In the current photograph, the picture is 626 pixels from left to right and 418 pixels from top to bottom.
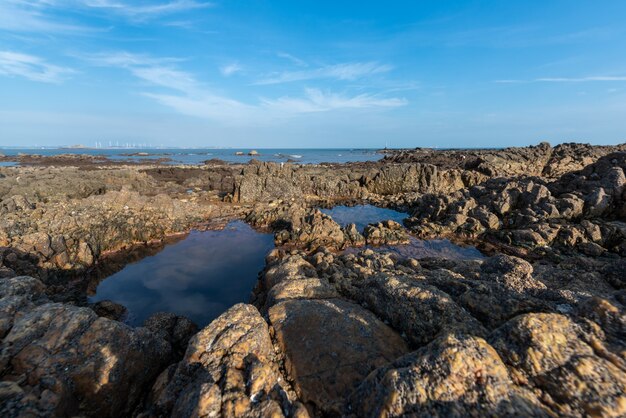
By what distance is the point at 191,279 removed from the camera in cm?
1516

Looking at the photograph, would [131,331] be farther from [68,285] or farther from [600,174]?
[600,174]

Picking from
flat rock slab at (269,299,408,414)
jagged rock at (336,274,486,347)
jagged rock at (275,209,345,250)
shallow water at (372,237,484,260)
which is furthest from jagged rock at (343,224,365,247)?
flat rock slab at (269,299,408,414)

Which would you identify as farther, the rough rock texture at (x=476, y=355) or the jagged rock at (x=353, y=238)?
the jagged rock at (x=353, y=238)

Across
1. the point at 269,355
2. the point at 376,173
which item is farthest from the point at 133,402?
the point at 376,173

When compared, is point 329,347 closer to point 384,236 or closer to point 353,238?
point 353,238

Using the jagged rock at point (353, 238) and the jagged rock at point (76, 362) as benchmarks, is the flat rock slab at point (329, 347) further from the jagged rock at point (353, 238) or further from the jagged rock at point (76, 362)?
the jagged rock at point (353, 238)

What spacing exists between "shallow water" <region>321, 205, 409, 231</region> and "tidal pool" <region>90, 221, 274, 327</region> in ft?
35.9

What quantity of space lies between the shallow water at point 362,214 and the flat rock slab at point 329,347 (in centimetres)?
2031

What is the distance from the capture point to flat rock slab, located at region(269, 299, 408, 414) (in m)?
5.00

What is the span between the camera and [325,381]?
202 inches

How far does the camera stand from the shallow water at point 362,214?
28.9 meters

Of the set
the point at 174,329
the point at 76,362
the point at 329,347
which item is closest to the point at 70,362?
the point at 76,362

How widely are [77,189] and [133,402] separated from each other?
3206 centimetres

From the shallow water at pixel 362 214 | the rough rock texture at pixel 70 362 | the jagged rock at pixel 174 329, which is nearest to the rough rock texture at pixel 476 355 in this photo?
the rough rock texture at pixel 70 362
